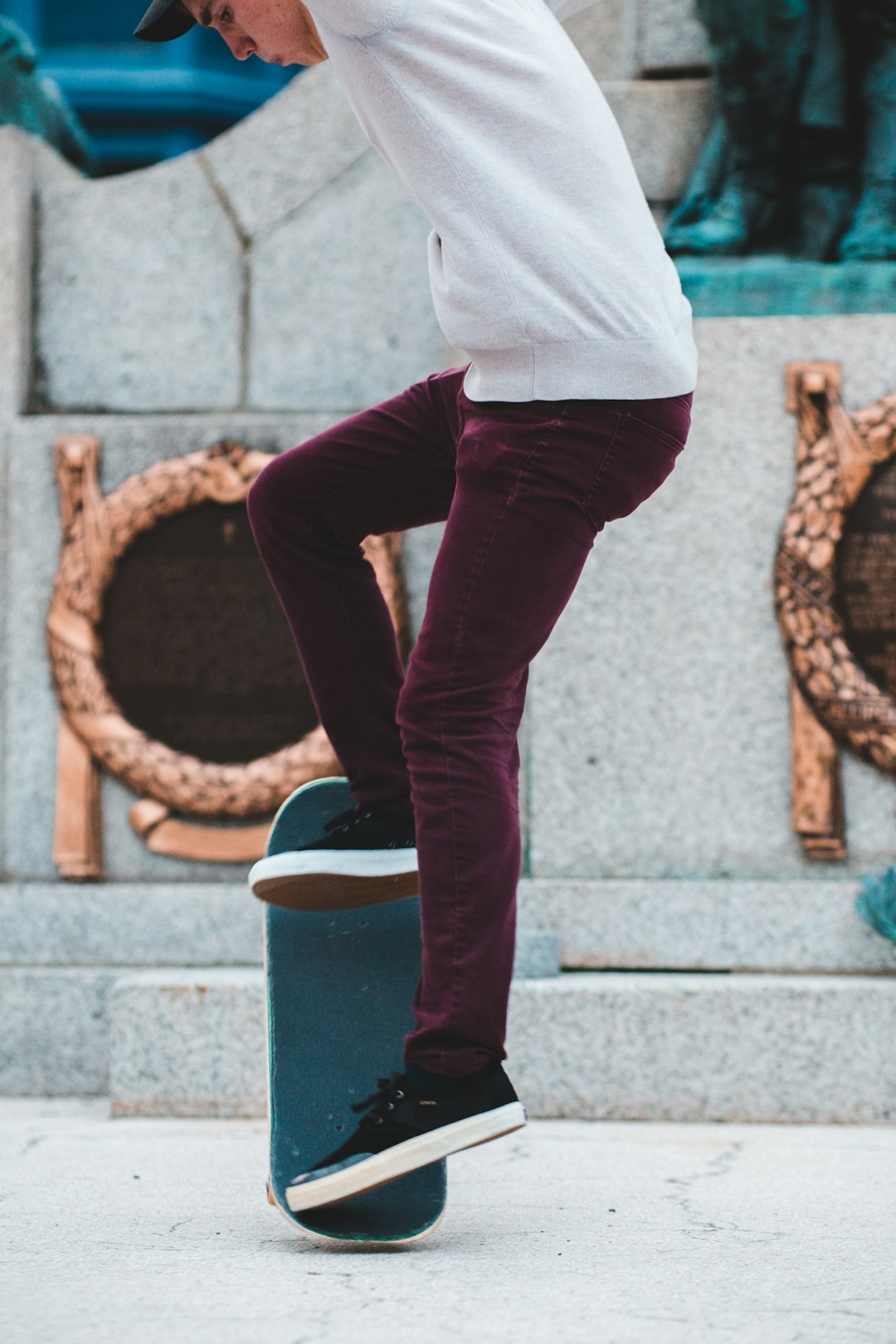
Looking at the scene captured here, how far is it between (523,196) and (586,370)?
24 cm

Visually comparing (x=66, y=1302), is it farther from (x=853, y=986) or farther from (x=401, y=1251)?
(x=853, y=986)

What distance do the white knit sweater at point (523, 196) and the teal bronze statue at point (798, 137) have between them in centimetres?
251

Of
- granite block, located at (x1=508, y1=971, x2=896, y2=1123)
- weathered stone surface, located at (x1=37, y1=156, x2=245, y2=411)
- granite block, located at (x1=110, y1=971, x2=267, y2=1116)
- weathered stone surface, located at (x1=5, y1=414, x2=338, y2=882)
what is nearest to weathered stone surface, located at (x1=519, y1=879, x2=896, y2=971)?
granite block, located at (x1=508, y1=971, x2=896, y2=1123)

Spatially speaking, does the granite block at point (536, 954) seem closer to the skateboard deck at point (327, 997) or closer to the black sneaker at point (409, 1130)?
the skateboard deck at point (327, 997)

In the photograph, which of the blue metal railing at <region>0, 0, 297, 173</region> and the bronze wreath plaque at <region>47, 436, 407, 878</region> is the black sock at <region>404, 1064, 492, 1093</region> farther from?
the blue metal railing at <region>0, 0, 297, 173</region>

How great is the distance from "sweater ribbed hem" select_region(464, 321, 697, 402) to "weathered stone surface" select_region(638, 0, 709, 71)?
3.01 metres

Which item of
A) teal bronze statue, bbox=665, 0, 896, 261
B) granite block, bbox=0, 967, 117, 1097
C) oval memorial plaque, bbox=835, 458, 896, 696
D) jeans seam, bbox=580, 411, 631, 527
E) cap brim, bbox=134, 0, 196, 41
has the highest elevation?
teal bronze statue, bbox=665, 0, 896, 261

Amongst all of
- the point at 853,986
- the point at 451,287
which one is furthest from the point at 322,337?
the point at 451,287

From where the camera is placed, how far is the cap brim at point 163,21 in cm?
209

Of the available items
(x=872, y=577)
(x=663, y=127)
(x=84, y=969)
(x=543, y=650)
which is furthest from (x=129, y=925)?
Result: (x=663, y=127)

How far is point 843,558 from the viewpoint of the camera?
4.08 meters

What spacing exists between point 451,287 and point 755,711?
235 centimetres

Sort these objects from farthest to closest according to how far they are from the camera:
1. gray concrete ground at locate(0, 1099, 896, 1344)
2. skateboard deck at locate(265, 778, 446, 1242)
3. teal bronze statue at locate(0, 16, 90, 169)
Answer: teal bronze statue at locate(0, 16, 90, 169), skateboard deck at locate(265, 778, 446, 1242), gray concrete ground at locate(0, 1099, 896, 1344)

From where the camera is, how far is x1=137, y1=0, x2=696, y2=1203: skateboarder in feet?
6.31
